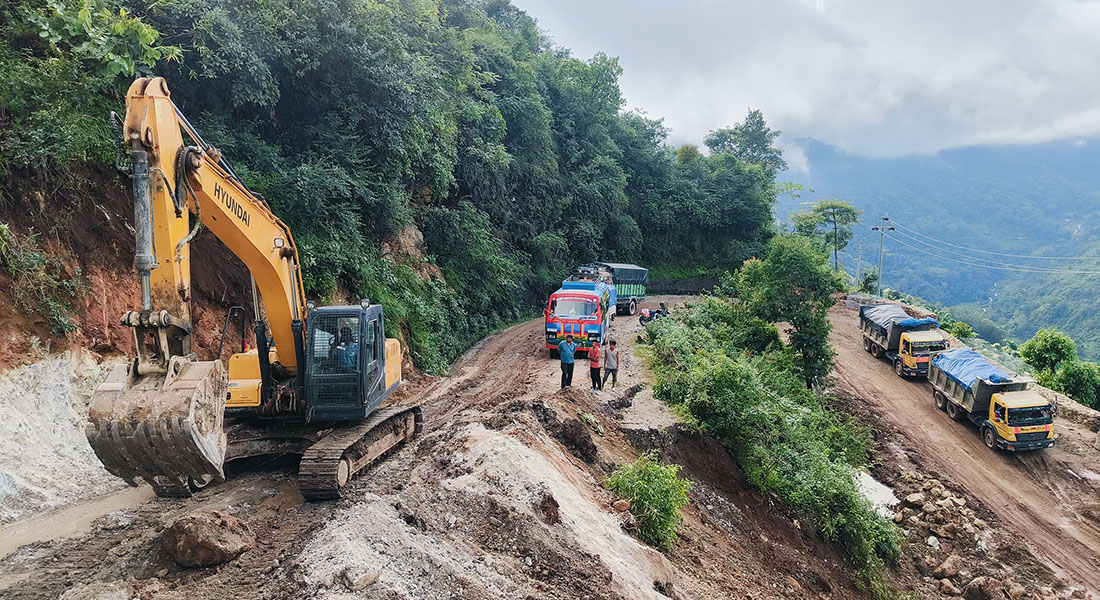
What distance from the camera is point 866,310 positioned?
113 feet

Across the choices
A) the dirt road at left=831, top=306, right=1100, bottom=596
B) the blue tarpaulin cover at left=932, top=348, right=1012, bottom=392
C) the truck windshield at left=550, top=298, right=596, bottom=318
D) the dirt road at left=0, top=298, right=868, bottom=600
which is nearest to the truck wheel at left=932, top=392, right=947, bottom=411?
the dirt road at left=831, top=306, right=1100, bottom=596

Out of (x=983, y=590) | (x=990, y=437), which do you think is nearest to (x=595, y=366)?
(x=983, y=590)

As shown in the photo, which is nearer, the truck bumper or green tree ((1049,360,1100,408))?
the truck bumper

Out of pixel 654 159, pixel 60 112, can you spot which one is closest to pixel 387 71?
pixel 60 112

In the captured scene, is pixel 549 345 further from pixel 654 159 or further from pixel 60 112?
pixel 654 159

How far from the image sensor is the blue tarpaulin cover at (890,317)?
30.7m

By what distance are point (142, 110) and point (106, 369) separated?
7.03 m

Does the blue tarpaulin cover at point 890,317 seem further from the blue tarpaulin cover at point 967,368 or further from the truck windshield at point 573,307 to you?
the truck windshield at point 573,307

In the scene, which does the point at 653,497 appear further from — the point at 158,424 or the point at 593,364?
the point at 158,424

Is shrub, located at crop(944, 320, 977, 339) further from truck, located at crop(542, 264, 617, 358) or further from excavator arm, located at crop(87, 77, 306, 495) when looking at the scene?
excavator arm, located at crop(87, 77, 306, 495)

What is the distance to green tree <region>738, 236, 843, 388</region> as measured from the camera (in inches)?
997

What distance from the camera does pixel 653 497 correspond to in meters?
10.0

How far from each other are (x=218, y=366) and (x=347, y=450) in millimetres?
3149

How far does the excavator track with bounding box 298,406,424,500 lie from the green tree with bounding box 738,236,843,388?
62.2 ft
